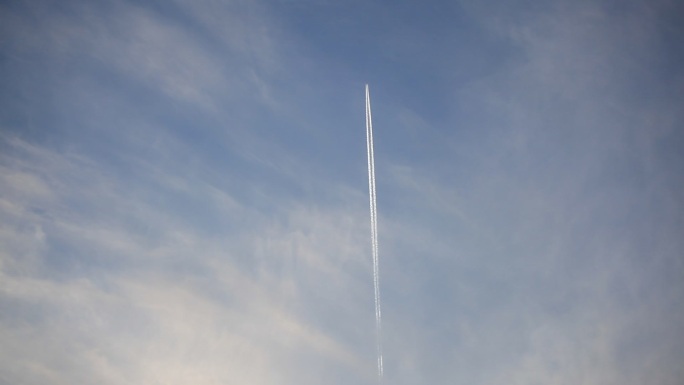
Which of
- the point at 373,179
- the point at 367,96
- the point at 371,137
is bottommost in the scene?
the point at 373,179

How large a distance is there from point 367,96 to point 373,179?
891 cm

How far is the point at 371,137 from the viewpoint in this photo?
4250 cm

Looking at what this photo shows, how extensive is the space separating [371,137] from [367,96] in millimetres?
4346

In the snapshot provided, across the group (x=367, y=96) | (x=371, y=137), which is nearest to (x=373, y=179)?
(x=371, y=137)

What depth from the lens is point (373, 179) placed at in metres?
43.1

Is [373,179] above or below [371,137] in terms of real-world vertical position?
below

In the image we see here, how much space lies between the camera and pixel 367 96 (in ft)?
137

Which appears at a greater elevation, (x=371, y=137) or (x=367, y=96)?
(x=367, y=96)

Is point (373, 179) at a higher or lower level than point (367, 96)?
lower

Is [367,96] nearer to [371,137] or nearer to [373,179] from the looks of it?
[371,137]
